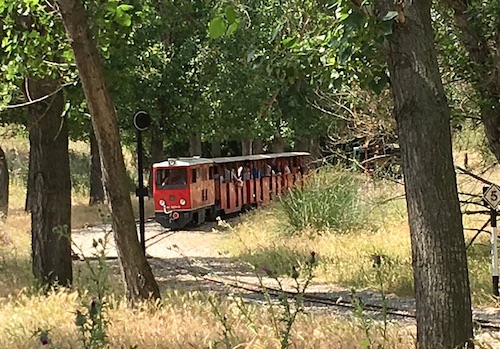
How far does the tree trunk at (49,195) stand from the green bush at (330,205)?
8255 mm

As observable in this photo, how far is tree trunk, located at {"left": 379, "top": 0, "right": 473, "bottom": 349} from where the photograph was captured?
4.42 metres

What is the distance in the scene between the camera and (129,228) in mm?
8570

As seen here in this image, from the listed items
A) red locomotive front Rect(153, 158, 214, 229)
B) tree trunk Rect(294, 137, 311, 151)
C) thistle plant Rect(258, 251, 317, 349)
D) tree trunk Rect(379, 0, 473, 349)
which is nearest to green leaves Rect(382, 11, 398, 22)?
tree trunk Rect(379, 0, 473, 349)

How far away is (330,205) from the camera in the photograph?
17969 millimetres

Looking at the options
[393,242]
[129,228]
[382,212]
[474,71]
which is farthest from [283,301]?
[382,212]

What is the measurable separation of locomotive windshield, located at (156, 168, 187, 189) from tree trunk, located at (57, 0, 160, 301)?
1418 centimetres

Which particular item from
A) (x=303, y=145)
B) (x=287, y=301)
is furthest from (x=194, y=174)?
(x=287, y=301)

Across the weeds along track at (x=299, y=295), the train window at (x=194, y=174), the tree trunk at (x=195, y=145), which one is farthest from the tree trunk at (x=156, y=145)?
the weeds along track at (x=299, y=295)

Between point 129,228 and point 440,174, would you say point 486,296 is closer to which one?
point 129,228

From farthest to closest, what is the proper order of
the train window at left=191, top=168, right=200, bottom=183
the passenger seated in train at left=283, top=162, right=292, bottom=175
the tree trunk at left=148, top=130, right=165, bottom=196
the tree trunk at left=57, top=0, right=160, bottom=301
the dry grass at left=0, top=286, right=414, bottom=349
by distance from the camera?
the passenger seated in train at left=283, top=162, right=292, bottom=175, the tree trunk at left=148, top=130, right=165, bottom=196, the train window at left=191, top=168, right=200, bottom=183, the tree trunk at left=57, top=0, right=160, bottom=301, the dry grass at left=0, top=286, right=414, bottom=349

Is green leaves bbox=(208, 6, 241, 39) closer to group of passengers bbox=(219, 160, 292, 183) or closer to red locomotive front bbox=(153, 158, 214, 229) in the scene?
red locomotive front bbox=(153, 158, 214, 229)

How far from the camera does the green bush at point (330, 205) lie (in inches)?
699

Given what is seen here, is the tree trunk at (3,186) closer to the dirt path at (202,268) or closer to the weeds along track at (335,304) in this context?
the dirt path at (202,268)

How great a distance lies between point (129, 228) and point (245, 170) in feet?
60.3
